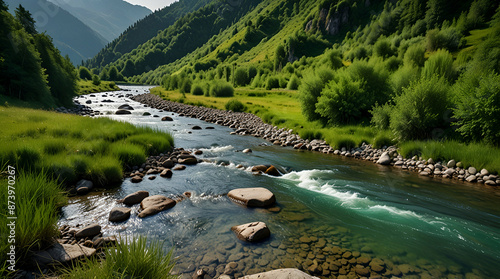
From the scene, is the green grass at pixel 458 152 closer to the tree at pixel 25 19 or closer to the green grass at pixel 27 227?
the green grass at pixel 27 227

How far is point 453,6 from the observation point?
106312 millimetres

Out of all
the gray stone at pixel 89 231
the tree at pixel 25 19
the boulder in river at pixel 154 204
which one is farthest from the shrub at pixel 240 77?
the gray stone at pixel 89 231

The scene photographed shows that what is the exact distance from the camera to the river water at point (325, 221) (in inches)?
242

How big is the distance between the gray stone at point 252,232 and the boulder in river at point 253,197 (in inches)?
74.9

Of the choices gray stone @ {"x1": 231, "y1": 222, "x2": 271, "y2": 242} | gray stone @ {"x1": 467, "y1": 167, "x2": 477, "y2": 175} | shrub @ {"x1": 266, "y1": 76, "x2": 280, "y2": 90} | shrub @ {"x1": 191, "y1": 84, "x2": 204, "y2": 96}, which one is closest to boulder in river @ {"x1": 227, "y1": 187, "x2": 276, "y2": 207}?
gray stone @ {"x1": 231, "y1": 222, "x2": 271, "y2": 242}

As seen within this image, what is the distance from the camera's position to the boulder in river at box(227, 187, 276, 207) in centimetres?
923

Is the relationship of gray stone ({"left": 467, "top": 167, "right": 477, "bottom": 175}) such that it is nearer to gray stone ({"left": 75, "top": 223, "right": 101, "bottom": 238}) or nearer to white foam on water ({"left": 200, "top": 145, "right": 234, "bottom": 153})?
white foam on water ({"left": 200, "top": 145, "right": 234, "bottom": 153})

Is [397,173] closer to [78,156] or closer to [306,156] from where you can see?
[306,156]

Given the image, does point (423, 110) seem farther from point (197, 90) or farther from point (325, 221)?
point (197, 90)

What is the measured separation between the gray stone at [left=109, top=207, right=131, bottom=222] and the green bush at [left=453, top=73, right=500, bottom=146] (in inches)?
714

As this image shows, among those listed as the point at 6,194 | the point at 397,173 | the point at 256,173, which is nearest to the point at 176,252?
the point at 6,194

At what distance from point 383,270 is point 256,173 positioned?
826 centimetres

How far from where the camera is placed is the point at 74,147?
11.9m

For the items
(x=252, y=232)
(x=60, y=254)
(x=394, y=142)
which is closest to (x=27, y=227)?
(x=60, y=254)
